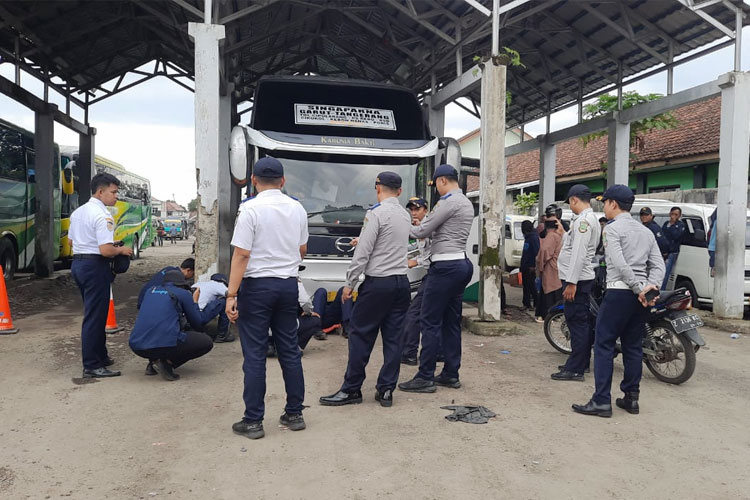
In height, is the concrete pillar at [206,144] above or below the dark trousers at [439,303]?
above

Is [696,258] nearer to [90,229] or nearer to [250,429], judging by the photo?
[250,429]

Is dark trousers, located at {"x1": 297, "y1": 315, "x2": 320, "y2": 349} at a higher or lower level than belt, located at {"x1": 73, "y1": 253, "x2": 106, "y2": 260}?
lower

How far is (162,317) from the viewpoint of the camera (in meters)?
5.73

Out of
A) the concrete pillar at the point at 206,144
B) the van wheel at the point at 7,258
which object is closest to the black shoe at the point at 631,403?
the concrete pillar at the point at 206,144

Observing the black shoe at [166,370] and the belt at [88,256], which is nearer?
the belt at [88,256]

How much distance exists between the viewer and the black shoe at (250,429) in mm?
4414

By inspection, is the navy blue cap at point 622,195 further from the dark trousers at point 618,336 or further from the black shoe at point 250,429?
the black shoe at point 250,429

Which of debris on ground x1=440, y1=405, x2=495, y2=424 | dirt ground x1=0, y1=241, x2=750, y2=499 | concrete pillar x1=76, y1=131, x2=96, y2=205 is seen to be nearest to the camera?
dirt ground x1=0, y1=241, x2=750, y2=499

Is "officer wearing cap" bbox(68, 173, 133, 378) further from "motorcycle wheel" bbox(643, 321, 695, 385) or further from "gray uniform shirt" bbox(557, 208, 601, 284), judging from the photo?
"motorcycle wheel" bbox(643, 321, 695, 385)

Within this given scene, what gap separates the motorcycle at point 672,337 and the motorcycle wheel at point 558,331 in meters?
0.99

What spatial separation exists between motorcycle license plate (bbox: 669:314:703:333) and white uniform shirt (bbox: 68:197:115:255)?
550 cm

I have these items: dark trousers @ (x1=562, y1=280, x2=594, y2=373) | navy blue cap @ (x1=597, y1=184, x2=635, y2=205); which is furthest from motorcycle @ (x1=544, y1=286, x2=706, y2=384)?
navy blue cap @ (x1=597, y1=184, x2=635, y2=205)

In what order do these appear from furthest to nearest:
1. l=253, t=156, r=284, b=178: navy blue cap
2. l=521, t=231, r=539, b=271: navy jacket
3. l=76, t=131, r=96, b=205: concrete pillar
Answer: l=76, t=131, r=96, b=205: concrete pillar → l=521, t=231, r=539, b=271: navy jacket → l=253, t=156, r=284, b=178: navy blue cap

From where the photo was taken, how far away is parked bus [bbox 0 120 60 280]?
13.9m
